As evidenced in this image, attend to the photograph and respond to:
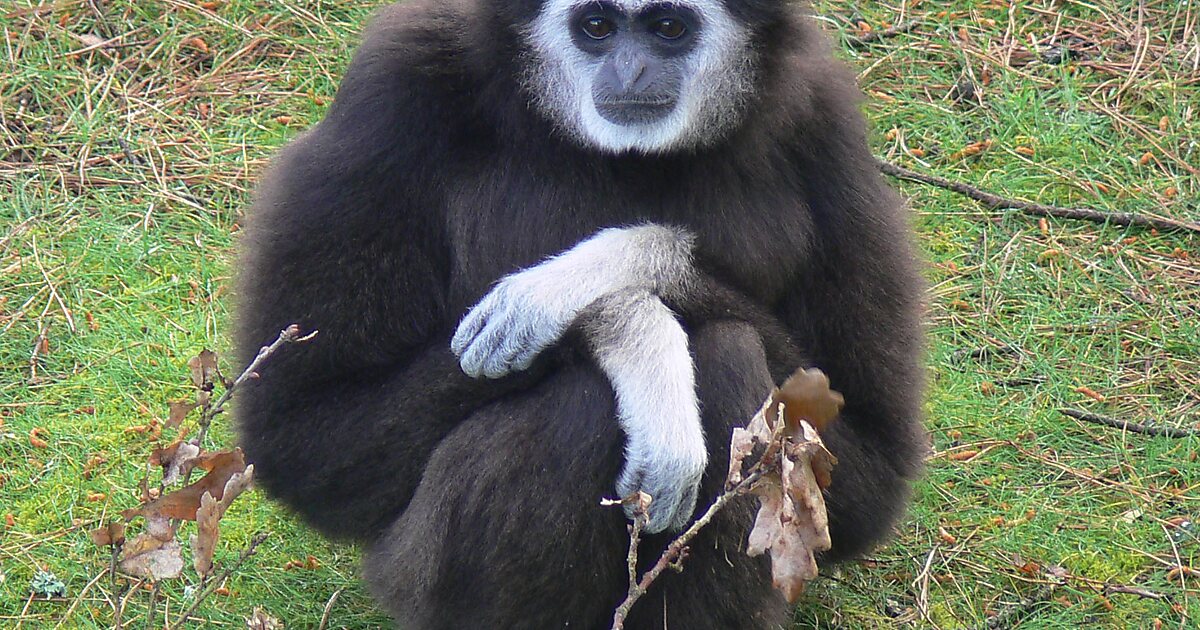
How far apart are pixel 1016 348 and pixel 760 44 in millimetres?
2733

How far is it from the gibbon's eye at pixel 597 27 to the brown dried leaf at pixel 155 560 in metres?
2.10

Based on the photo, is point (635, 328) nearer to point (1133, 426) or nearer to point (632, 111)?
point (632, 111)

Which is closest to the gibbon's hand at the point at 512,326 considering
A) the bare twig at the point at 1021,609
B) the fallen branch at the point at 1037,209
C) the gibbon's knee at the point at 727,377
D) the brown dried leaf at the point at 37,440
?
the gibbon's knee at the point at 727,377

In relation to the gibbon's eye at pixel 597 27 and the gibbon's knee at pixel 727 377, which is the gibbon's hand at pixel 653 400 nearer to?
the gibbon's knee at pixel 727 377

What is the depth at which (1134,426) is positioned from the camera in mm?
6363

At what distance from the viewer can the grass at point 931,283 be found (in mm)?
5594

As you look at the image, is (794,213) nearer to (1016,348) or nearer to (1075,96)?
(1016,348)

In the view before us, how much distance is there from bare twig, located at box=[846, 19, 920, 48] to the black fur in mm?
3536

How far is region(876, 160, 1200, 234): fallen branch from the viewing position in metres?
7.37

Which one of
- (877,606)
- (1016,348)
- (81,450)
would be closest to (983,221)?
(1016,348)

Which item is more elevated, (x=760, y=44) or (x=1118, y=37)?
(x=760, y=44)

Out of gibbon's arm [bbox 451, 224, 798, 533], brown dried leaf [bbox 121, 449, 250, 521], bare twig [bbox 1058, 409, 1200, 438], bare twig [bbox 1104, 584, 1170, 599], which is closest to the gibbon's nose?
gibbon's arm [bbox 451, 224, 798, 533]

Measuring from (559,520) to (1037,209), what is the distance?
4.06 m

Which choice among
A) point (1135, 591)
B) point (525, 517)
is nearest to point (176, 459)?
point (525, 517)
